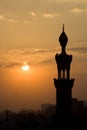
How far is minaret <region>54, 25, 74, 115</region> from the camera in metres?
40.5

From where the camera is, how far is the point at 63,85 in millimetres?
40531

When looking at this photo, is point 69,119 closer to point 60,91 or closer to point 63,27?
point 60,91

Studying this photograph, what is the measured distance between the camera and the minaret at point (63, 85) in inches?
1593

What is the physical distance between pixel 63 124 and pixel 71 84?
3563 mm

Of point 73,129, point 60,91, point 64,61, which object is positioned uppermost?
point 64,61

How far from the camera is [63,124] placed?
133 ft

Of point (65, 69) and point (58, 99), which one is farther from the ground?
point (65, 69)

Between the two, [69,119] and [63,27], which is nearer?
[69,119]

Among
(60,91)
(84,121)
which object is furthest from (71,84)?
(84,121)

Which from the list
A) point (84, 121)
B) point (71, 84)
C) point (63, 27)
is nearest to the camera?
point (71, 84)

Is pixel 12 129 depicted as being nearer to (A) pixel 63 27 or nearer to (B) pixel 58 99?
(B) pixel 58 99

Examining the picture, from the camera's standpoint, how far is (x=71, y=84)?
4050 cm

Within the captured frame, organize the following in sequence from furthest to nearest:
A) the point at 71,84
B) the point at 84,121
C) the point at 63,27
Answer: the point at 84,121 → the point at 63,27 → the point at 71,84

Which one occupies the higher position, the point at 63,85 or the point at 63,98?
the point at 63,85
